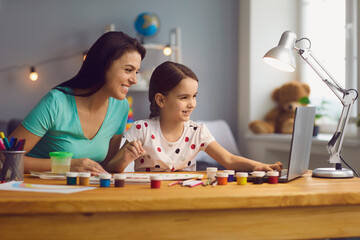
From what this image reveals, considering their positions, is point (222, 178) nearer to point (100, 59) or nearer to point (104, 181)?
point (104, 181)

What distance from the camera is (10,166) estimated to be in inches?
46.0

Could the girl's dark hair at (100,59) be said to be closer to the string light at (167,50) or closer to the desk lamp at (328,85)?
the desk lamp at (328,85)

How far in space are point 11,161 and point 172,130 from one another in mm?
743

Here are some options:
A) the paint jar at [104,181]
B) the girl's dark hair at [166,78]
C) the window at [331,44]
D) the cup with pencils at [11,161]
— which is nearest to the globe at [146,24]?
the window at [331,44]

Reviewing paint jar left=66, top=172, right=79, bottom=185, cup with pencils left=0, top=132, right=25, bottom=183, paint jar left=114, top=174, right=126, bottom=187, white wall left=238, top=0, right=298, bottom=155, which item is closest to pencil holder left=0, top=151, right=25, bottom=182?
cup with pencils left=0, top=132, right=25, bottom=183

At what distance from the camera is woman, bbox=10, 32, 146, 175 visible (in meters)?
1.63

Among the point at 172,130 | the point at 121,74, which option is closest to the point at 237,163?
the point at 172,130

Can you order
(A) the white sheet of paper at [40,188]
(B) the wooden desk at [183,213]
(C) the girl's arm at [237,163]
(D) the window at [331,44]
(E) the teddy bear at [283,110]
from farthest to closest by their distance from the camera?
(E) the teddy bear at [283,110] → (D) the window at [331,44] → (C) the girl's arm at [237,163] → (A) the white sheet of paper at [40,188] → (B) the wooden desk at [183,213]

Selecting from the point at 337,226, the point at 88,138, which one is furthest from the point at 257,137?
the point at 337,226

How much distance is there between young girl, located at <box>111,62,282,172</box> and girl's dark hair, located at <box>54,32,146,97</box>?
0.17 m

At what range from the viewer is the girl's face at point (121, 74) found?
1.65m

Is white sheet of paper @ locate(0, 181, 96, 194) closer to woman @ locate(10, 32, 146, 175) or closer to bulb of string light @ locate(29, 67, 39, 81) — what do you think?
woman @ locate(10, 32, 146, 175)

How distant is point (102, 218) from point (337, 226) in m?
0.55

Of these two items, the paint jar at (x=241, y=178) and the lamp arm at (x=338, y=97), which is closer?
the paint jar at (x=241, y=178)
